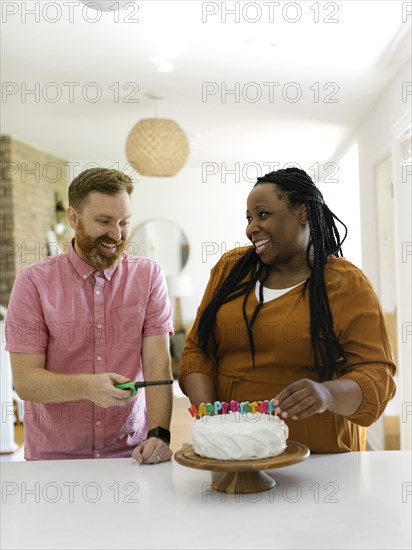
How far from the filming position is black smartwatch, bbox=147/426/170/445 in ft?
6.10

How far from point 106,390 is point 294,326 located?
0.47 meters

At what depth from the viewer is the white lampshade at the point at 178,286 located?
9047 millimetres

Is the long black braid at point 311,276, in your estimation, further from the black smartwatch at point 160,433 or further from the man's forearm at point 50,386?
the man's forearm at point 50,386

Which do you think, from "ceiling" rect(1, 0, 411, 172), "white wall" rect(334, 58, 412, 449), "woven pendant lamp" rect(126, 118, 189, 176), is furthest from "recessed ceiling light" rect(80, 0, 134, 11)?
"woven pendant lamp" rect(126, 118, 189, 176)

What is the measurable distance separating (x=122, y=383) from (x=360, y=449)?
0.67m

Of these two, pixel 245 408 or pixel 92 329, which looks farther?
pixel 92 329

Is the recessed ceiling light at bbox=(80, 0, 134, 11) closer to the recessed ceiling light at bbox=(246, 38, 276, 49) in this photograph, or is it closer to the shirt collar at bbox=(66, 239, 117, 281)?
the shirt collar at bbox=(66, 239, 117, 281)

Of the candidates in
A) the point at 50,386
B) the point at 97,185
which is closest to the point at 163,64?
the point at 97,185

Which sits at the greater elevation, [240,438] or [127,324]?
[127,324]

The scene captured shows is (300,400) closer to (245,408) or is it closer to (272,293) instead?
(245,408)

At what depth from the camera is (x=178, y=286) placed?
9.05m

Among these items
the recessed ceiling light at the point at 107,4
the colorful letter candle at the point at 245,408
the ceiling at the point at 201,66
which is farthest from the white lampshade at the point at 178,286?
the colorful letter candle at the point at 245,408

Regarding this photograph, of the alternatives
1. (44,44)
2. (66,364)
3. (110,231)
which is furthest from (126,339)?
(44,44)

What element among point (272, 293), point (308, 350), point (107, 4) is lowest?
point (308, 350)
